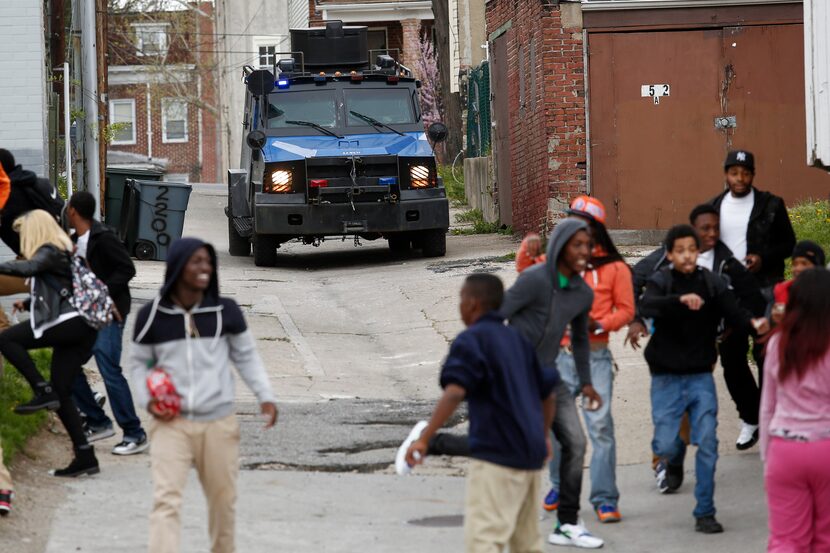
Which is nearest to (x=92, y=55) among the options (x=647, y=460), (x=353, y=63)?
(x=353, y=63)

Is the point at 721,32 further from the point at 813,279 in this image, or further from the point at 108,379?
the point at 813,279

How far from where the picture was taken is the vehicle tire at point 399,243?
827 inches

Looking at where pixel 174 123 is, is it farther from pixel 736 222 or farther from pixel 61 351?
pixel 736 222

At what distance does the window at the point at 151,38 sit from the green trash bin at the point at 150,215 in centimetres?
3938

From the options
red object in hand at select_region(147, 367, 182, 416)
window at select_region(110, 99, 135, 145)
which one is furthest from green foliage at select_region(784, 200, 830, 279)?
window at select_region(110, 99, 135, 145)

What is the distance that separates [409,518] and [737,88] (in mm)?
12190

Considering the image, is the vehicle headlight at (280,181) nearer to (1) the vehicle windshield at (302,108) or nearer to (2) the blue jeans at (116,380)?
(1) the vehicle windshield at (302,108)

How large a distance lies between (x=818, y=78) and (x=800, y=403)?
6.20 meters

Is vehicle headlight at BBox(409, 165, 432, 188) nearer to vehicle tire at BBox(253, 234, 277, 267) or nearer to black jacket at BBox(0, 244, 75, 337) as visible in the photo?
vehicle tire at BBox(253, 234, 277, 267)

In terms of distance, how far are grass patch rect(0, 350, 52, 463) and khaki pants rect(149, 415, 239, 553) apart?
9.32ft

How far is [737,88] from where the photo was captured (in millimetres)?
19188

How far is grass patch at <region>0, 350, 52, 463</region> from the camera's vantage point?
911cm

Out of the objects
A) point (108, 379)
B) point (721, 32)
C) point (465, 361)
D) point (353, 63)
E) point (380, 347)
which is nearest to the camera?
point (465, 361)

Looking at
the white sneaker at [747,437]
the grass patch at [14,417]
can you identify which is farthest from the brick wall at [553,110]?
the white sneaker at [747,437]
